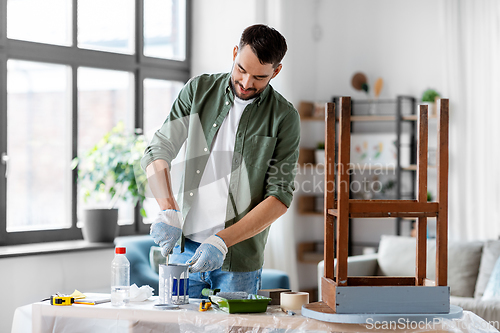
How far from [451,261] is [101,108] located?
2.48 m

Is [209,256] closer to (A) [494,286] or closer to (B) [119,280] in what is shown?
(B) [119,280]

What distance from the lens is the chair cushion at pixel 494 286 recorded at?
3088 mm

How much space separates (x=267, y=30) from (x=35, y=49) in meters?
2.44

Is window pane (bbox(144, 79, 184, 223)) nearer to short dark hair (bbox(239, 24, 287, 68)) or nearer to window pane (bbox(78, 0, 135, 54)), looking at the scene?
window pane (bbox(78, 0, 135, 54))

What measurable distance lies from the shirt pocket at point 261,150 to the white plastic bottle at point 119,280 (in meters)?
0.46

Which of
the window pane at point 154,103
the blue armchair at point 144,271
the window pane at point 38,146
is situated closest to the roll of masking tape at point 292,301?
the blue armchair at point 144,271

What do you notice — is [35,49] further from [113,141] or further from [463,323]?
[463,323]

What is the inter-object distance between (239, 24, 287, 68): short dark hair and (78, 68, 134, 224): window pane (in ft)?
7.61

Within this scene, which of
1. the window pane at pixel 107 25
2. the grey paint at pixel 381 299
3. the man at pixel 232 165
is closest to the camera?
the grey paint at pixel 381 299

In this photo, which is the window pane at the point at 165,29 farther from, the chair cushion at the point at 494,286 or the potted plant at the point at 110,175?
the chair cushion at the point at 494,286

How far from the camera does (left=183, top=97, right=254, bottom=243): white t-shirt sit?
5.61ft

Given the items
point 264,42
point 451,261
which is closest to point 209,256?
point 264,42

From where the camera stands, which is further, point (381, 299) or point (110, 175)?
point (110, 175)

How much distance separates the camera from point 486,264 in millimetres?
3336
